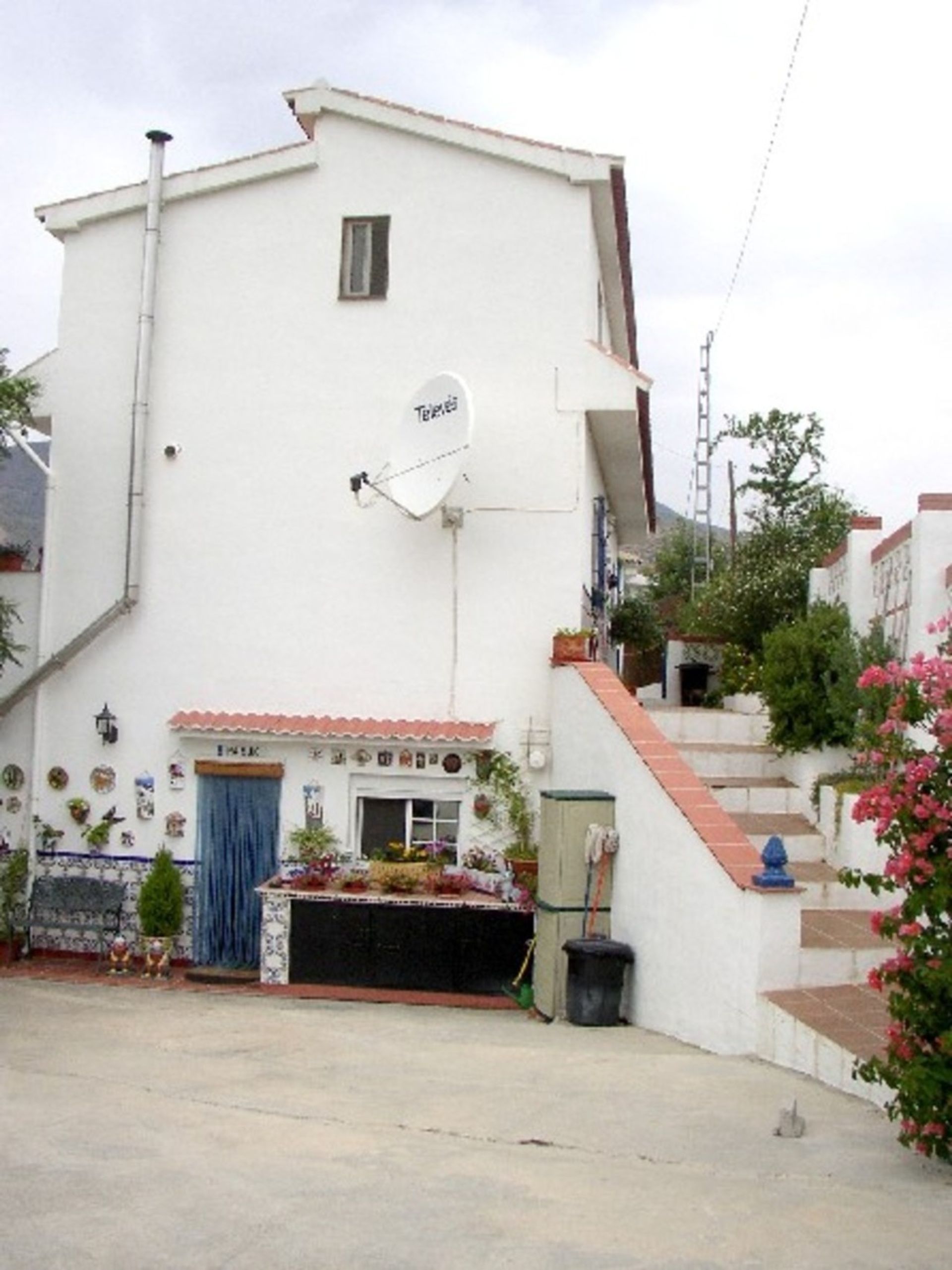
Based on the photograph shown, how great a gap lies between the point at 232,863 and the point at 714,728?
5.98 m

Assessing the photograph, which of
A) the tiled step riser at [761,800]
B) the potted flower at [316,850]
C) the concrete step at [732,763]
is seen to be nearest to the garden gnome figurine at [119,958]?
the potted flower at [316,850]

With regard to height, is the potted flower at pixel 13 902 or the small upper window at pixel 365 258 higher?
the small upper window at pixel 365 258

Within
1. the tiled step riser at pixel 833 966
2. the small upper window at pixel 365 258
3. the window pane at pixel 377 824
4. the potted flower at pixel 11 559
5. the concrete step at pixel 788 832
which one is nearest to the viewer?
the tiled step riser at pixel 833 966

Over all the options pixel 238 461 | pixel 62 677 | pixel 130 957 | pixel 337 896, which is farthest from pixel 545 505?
pixel 130 957

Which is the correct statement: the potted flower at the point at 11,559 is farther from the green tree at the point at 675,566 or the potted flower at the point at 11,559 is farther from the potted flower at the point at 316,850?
the green tree at the point at 675,566

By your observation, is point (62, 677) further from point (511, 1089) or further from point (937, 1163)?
point (937, 1163)

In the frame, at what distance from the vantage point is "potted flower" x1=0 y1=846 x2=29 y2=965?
1448 cm

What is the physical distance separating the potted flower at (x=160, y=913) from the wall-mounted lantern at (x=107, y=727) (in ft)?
4.78

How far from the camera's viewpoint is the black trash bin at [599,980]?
11.0 meters

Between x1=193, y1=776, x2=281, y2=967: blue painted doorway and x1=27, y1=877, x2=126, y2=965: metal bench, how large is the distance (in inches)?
37.3

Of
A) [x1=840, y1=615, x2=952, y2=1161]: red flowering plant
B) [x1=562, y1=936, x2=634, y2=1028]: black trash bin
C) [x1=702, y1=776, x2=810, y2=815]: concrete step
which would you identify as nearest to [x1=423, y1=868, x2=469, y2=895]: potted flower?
[x1=562, y1=936, x2=634, y2=1028]: black trash bin

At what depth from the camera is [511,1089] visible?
8.22 m

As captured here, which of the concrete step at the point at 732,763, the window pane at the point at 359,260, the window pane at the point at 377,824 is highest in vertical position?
the window pane at the point at 359,260

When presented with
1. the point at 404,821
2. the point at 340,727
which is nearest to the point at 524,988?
the point at 404,821
